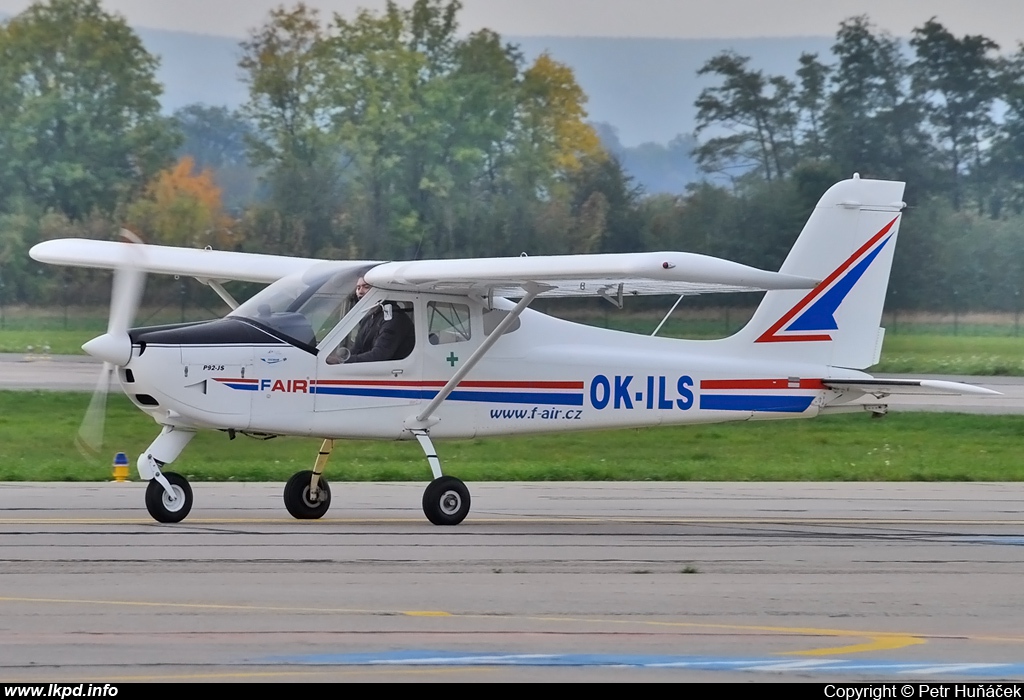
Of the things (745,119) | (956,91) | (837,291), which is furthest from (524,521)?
(956,91)

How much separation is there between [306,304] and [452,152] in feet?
70.9

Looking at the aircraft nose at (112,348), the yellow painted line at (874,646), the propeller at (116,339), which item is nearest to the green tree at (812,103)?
the propeller at (116,339)

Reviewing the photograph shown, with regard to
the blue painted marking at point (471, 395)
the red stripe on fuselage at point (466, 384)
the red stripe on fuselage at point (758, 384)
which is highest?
the red stripe on fuselage at point (758, 384)

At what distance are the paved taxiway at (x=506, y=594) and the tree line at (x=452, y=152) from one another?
59.8ft

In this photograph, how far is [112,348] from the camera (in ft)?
37.8

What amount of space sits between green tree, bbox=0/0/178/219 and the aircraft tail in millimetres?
22667

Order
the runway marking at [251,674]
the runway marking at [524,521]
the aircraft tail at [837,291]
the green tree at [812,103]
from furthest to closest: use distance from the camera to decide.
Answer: the green tree at [812,103], the aircraft tail at [837,291], the runway marking at [524,521], the runway marking at [251,674]

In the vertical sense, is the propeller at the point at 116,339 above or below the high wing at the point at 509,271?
below

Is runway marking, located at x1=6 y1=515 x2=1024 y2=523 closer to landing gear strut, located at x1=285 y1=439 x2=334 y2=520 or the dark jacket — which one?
landing gear strut, located at x1=285 y1=439 x2=334 y2=520

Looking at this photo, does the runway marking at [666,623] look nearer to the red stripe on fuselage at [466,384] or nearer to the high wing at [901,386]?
the red stripe on fuselage at [466,384]

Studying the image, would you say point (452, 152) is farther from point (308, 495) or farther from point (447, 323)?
point (308, 495)

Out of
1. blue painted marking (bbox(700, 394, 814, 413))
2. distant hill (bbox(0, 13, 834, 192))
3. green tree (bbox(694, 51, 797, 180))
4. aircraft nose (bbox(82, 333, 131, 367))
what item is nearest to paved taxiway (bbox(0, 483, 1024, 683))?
blue painted marking (bbox(700, 394, 814, 413))

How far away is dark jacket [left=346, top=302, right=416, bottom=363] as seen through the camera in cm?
1270

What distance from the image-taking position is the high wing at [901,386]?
13188mm
